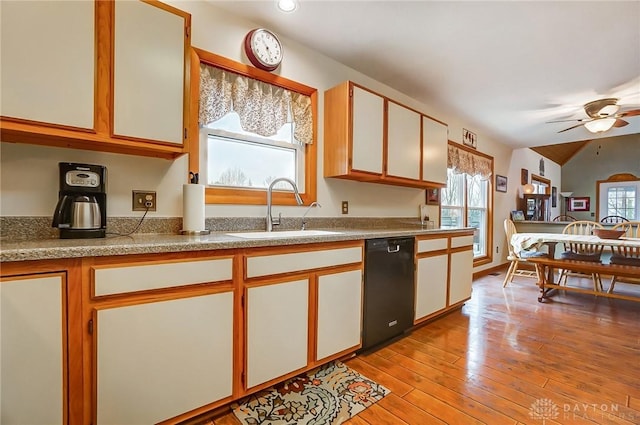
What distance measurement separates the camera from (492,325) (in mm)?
2744

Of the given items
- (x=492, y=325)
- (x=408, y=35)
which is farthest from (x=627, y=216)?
Result: (x=408, y=35)

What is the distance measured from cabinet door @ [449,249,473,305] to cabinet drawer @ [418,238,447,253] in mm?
241

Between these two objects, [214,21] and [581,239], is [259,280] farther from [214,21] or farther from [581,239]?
[581,239]

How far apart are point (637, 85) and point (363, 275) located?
3.49 meters

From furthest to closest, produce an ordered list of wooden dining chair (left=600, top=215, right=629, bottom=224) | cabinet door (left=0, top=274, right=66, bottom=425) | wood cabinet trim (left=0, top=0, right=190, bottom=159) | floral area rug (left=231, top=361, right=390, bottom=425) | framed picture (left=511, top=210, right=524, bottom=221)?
wooden dining chair (left=600, top=215, right=629, bottom=224) < framed picture (left=511, top=210, right=524, bottom=221) < floral area rug (left=231, top=361, right=390, bottom=425) < wood cabinet trim (left=0, top=0, right=190, bottom=159) < cabinet door (left=0, top=274, right=66, bottom=425)

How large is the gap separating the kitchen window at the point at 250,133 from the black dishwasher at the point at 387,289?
75cm

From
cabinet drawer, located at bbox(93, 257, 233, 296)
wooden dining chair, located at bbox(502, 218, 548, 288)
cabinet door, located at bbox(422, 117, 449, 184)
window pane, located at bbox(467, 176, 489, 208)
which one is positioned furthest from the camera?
window pane, located at bbox(467, 176, 489, 208)

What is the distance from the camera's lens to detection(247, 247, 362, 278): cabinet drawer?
1.54 m

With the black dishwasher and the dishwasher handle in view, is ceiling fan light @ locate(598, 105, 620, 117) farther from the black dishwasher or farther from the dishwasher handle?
the dishwasher handle

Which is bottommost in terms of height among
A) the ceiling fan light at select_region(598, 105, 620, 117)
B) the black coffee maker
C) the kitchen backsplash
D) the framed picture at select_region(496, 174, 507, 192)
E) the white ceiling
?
the kitchen backsplash

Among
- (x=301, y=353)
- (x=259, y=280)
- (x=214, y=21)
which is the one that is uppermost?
(x=214, y=21)

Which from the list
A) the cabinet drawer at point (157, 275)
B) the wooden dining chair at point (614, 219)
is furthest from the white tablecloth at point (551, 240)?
the wooden dining chair at point (614, 219)

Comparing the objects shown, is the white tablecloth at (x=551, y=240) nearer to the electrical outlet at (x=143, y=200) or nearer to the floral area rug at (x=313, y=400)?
the floral area rug at (x=313, y=400)

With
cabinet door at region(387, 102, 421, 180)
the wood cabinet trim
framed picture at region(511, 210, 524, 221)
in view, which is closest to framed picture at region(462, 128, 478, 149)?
cabinet door at region(387, 102, 421, 180)
